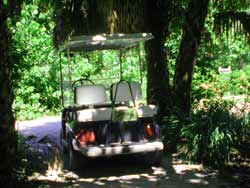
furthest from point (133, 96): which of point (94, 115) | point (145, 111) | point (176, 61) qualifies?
point (176, 61)

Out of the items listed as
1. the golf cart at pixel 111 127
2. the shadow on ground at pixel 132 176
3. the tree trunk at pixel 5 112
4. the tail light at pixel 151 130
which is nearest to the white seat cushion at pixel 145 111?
the golf cart at pixel 111 127

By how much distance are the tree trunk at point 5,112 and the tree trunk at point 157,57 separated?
4.41 metres

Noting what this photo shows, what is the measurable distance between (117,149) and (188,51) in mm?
3009

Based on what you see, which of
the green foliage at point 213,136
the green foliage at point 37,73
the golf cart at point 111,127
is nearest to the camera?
the golf cart at point 111,127

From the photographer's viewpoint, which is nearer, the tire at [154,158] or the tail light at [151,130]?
the tail light at [151,130]

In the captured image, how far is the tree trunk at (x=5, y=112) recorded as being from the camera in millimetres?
5395

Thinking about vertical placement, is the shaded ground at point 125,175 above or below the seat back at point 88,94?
below

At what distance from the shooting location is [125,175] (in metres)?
7.15

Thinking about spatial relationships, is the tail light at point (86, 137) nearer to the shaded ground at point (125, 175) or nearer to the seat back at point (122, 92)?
the shaded ground at point (125, 175)

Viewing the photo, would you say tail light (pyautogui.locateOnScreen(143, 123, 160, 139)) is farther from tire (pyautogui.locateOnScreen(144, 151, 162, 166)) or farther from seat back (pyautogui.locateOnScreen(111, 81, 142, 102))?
seat back (pyautogui.locateOnScreen(111, 81, 142, 102))

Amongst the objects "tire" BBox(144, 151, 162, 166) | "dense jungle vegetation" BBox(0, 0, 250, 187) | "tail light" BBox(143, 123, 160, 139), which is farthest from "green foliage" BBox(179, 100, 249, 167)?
"tail light" BBox(143, 123, 160, 139)

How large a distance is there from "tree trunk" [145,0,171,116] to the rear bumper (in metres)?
2.48

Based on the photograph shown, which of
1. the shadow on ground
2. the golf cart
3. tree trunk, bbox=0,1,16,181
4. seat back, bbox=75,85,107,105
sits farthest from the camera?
seat back, bbox=75,85,107,105

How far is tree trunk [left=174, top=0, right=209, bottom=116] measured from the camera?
→ 28.5 ft
